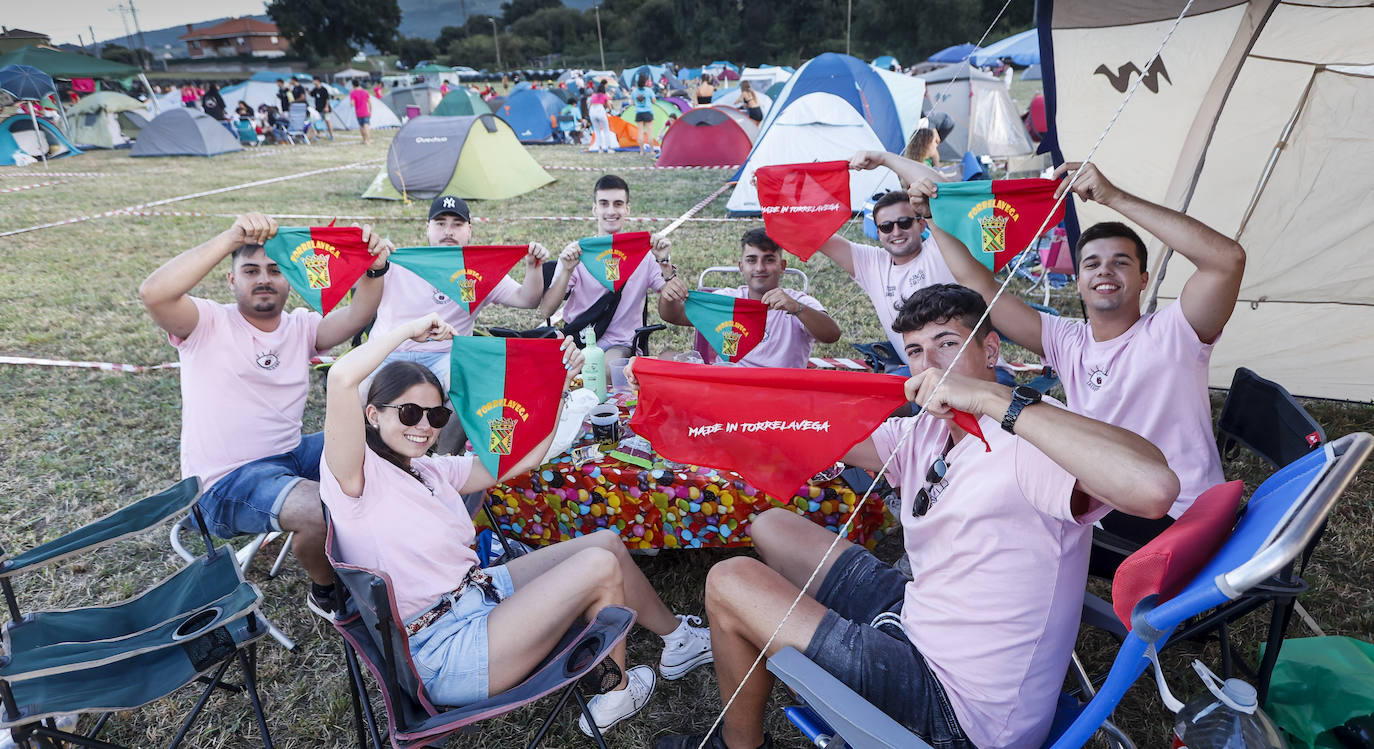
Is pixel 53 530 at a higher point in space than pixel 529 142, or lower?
lower

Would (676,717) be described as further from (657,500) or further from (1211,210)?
(1211,210)

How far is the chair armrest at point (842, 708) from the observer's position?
68.1 inches

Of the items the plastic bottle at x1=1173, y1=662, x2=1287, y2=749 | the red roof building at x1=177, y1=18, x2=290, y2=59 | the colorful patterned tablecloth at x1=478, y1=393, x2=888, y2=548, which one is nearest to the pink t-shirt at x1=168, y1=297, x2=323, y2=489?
the colorful patterned tablecloth at x1=478, y1=393, x2=888, y2=548

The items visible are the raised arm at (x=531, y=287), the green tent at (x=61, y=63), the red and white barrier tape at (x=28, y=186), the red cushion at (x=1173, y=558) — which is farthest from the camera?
the green tent at (x=61, y=63)

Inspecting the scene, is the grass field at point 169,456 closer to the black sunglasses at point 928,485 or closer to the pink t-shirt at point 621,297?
the black sunglasses at point 928,485

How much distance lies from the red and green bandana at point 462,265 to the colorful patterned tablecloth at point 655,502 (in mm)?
1353

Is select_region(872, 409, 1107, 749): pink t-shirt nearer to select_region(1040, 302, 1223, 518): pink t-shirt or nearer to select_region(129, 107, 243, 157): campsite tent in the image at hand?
select_region(1040, 302, 1223, 518): pink t-shirt

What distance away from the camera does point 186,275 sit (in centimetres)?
300

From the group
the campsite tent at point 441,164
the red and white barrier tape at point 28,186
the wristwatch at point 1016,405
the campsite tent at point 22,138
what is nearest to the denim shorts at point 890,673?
the wristwatch at point 1016,405

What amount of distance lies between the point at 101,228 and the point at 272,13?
6917 centimetres

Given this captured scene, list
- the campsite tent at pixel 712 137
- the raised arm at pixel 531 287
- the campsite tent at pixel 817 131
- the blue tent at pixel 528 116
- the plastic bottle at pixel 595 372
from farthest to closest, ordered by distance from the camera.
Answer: the blue tent at pixel 528 116
the campsite tent at pixel 712 137
the campsite tent at pixel 817 131
the raised arm at pixel 531 287
the plastic bottle at pixel 595 372

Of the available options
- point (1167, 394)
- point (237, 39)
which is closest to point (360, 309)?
point (1167, 394)

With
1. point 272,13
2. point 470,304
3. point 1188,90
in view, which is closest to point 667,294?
point 470,304

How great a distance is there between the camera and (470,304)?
4273 mm
